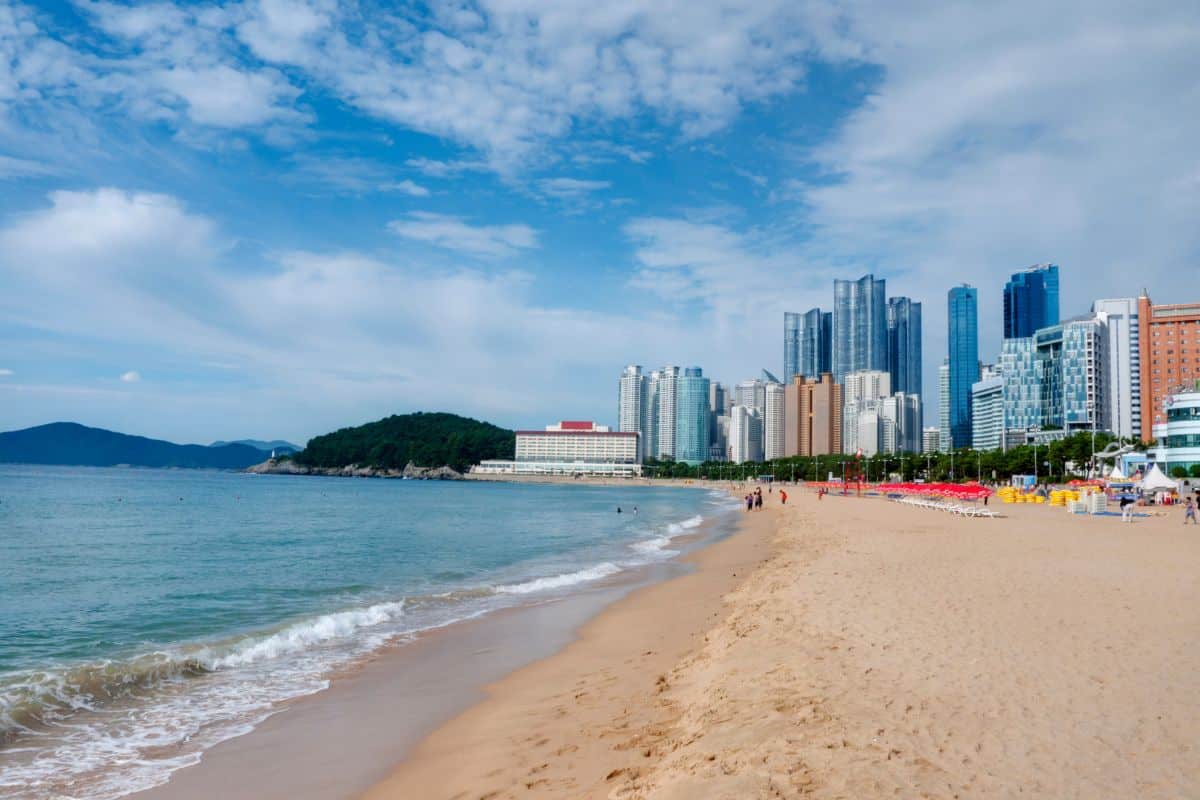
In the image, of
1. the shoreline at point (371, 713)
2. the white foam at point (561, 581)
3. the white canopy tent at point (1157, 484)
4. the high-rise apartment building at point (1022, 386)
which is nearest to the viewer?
the shoreline at point (371, 713)

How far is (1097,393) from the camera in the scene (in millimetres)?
129000

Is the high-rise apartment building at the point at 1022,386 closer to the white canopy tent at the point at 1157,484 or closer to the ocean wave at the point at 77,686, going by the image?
the white canopy tent at the point at 1157,484

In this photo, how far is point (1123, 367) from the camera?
13150cm

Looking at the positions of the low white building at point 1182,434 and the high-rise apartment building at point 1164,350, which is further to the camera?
the high-rise apartment building at point 1164,350

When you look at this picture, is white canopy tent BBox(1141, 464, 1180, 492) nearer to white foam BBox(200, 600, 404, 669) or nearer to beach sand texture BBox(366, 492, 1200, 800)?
beach sand texture BBox(366, 492, 1200, 800)

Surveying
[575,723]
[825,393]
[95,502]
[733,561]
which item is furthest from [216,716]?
[825,393]

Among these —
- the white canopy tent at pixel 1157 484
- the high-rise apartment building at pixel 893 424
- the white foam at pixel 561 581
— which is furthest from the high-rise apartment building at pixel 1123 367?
the white foam at pixel 561 581

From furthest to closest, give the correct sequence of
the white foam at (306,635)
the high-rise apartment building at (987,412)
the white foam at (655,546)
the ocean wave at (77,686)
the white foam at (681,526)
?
the high-rise apartment building at (987,412) → the white foam at (681,526) → the white foam at (655,546) → the white foam at (306,635) → the ocean wave at (77,686)

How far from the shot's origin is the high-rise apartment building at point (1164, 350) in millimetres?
119188

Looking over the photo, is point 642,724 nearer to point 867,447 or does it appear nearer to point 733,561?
point 733,561

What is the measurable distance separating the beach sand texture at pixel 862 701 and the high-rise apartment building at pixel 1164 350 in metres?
133

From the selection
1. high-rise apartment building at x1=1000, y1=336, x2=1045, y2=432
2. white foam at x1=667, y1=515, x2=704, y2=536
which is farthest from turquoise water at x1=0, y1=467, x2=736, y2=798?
high-rise apartment building at x1=1000, y1=336, x2=1045, y2=432

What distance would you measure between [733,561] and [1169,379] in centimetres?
13201

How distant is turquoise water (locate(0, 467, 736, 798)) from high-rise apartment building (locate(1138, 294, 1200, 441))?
4761 inches
